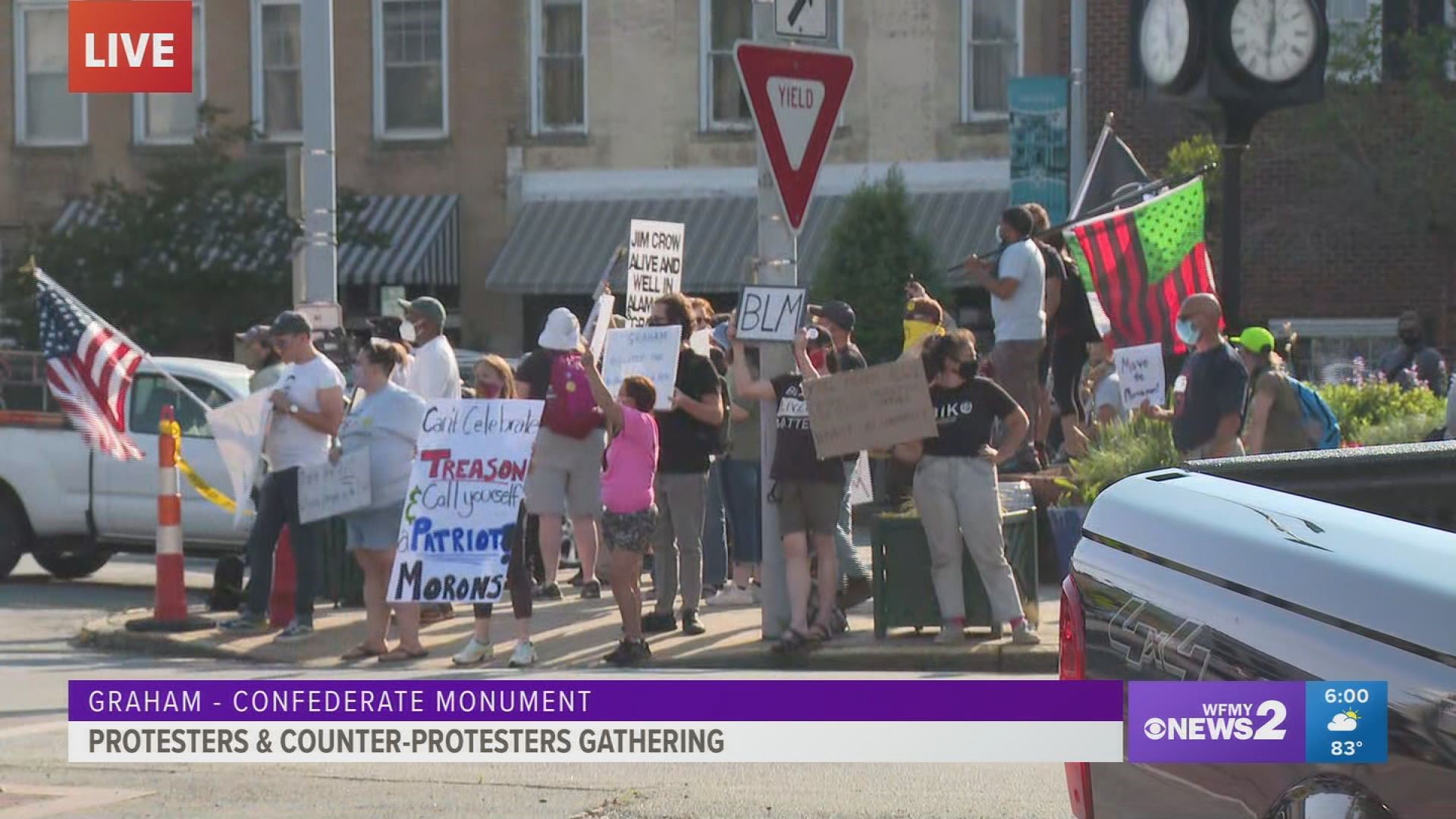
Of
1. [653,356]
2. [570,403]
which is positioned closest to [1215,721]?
[653,356]

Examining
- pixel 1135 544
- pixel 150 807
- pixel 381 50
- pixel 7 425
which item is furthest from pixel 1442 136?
pixel 1135 544

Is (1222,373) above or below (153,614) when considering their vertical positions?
above

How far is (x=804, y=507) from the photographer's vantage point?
11914 mm

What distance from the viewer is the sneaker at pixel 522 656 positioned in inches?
461

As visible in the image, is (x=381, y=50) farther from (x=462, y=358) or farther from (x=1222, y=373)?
(x=1222, y=373)

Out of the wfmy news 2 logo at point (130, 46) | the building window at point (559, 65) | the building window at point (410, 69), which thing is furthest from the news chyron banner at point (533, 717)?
the building window at point (410, 69)

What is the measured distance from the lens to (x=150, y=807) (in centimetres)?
782

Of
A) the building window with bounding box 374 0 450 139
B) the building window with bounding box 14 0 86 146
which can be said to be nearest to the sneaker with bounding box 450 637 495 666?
the building window with bounding box 374 0 450 139

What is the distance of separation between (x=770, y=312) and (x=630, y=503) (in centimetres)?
125

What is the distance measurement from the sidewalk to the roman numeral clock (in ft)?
7.61

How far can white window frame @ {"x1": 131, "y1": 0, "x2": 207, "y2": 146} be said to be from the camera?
31781mm

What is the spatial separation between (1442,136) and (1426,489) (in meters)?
22.5

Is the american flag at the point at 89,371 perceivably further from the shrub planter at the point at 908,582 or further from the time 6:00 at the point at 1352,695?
the time 6:00 at the point at 1352,695

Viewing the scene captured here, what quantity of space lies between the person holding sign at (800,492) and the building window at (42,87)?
2311 centimetres
